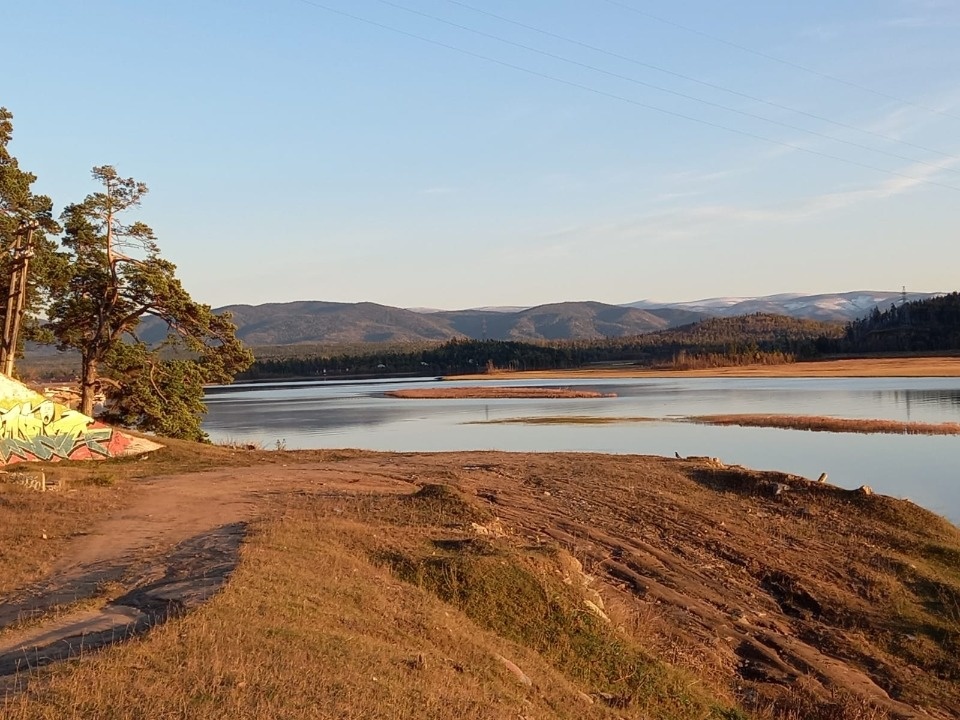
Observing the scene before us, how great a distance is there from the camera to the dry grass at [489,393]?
73125mm

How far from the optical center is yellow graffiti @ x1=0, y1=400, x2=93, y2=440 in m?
21.2

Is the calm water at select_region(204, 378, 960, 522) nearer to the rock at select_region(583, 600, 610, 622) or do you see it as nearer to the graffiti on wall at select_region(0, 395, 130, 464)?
the rock at select_region(583, 600, 610, 622)

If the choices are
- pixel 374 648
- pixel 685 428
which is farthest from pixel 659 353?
pixel 374 648

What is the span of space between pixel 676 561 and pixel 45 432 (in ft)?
48.1

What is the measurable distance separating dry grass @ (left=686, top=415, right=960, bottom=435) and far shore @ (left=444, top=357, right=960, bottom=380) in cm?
3942

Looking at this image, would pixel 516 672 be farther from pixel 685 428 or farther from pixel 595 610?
pixel 685 428

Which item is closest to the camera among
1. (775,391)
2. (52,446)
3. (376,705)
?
(376,705)

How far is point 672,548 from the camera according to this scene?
1703 centimetres

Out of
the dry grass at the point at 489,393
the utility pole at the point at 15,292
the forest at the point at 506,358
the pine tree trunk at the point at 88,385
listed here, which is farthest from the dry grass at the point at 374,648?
the forest at the point at 506,358

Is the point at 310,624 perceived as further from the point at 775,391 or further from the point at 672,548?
the point at 775,391

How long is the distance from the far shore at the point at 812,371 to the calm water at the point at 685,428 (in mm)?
7107

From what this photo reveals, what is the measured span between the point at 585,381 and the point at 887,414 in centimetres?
4975

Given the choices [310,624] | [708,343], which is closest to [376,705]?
[310,624]

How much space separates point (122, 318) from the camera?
3064 centimetres
